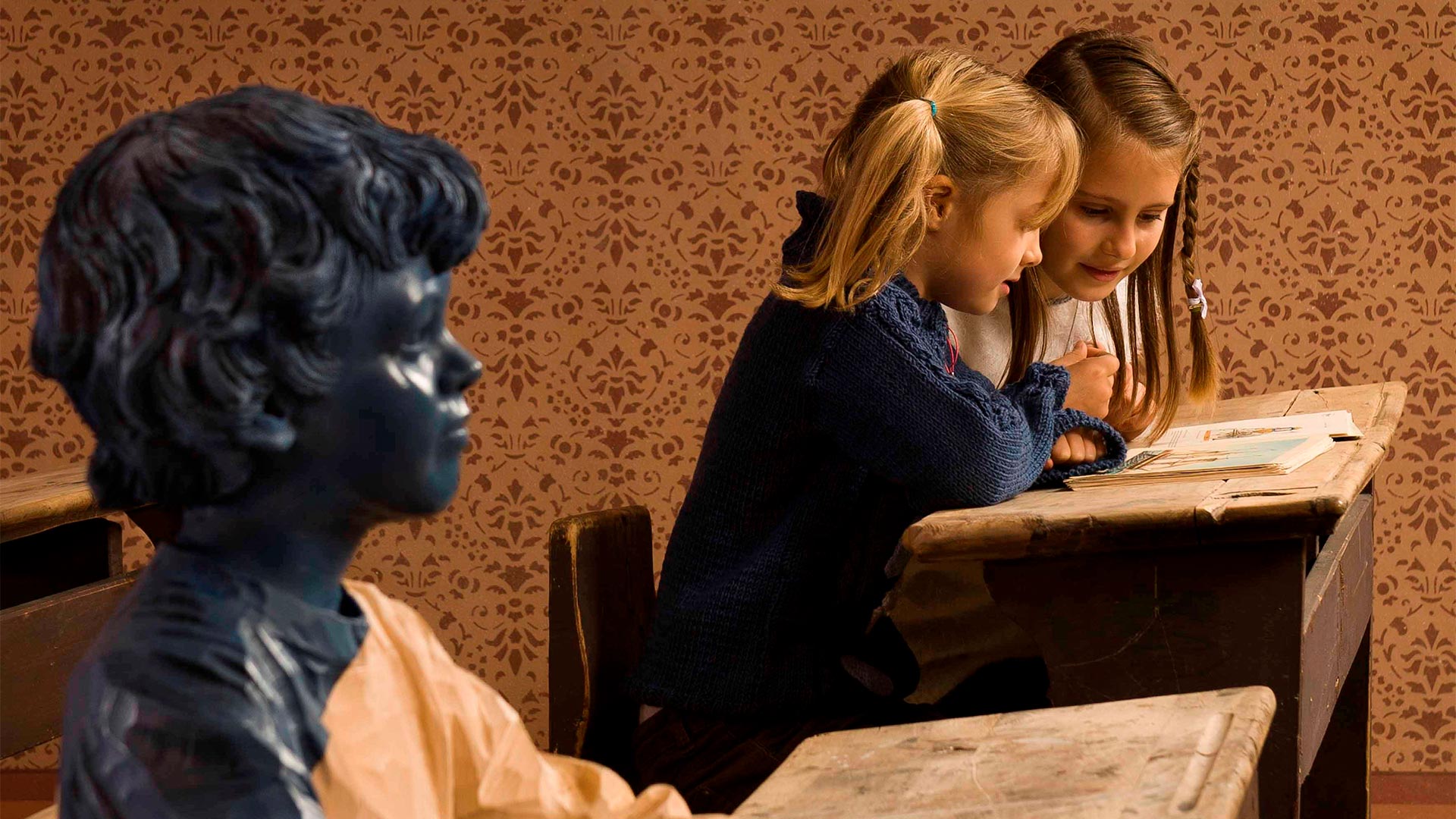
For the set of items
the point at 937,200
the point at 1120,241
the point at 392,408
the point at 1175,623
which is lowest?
the point at 1175,623

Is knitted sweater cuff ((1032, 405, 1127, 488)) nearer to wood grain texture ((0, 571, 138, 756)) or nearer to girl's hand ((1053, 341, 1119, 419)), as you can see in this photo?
girl's hand ((1053, 341, 1119, 419))

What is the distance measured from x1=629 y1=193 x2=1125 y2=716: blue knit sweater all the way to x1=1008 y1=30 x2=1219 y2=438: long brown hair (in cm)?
34

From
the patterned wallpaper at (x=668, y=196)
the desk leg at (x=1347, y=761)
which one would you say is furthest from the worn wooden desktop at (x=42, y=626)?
the desk leg at (x=1347, y=761)

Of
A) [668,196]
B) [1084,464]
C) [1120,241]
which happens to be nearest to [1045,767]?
[1084,464]

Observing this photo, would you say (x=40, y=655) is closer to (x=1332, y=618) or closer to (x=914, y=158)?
(x=914, y=158)

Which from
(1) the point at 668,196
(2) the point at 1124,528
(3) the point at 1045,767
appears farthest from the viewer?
(1) the point at 668,196

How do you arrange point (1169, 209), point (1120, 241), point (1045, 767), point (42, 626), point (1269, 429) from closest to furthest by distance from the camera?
point (1045, 767), point (42, 626), point (1269, 429), point (1120, 241), point (1169, 209)

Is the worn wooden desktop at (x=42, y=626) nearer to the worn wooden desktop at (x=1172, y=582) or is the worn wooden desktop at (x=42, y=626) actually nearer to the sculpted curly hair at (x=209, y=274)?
the worn wooden desktop at (x=1172, y=582)

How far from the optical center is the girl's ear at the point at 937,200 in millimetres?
1532

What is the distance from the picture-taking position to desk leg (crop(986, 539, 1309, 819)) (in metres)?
1.21

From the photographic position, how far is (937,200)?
1551 millimetres

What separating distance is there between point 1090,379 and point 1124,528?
0.56m

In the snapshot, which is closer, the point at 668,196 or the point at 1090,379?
the point at 1090,379

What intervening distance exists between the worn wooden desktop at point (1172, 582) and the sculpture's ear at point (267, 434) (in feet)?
2.55
